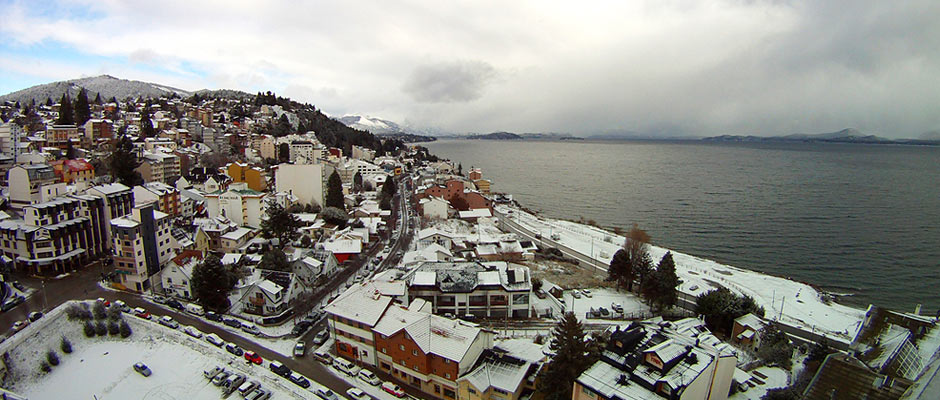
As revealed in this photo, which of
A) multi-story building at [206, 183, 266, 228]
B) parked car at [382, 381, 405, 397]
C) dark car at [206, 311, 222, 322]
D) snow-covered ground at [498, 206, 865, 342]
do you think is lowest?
snow-covered ground at [498, 206, 865, 342]

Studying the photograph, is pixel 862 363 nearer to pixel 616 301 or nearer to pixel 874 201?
pixel 616 301

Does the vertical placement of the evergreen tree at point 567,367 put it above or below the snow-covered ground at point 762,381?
above

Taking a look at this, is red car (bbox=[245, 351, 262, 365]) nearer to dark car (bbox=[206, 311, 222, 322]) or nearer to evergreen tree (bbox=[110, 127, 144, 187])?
dark car (bbox=[206, 311, 222, 322])

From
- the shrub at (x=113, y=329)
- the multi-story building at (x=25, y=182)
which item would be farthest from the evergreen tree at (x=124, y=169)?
the shrub at (x=113, y=329)

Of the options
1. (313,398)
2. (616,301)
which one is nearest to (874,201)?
(616,301)

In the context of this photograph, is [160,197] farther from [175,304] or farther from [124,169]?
[175,304]

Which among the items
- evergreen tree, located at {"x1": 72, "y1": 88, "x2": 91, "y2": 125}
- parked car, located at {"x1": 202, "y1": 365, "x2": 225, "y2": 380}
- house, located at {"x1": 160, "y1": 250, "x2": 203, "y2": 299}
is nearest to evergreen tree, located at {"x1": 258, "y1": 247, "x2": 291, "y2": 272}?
house, located at {"x1": 160, "y1": 250, "x2": 203, "y2": 299}

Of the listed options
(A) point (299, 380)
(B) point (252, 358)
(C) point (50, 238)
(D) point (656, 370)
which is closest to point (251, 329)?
(B) point (252, 358)

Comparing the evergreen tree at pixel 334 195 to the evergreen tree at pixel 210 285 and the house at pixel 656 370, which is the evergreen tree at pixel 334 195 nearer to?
the evergreen tree at pixel 210 285
